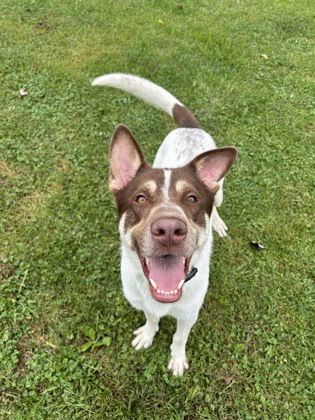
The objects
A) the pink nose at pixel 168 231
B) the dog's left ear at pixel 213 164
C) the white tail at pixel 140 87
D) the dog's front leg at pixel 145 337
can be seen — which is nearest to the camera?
the pink nose at pixel 168 231

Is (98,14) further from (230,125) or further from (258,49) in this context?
(230,125)

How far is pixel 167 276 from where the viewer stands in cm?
258

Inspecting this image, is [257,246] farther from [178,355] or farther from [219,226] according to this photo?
[178,355]

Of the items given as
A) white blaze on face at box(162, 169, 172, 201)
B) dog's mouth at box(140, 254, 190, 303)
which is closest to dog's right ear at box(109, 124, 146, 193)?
white blaze on face at box(162, 169, 172, 201)

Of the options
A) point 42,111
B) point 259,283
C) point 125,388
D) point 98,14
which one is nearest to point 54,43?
point 98,14

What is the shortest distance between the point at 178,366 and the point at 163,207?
5.95 ft

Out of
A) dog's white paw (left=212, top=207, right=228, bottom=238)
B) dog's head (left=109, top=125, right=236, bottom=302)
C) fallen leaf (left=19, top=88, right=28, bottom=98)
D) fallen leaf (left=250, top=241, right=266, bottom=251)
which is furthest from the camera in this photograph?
fallen leaf (left=19, top=88, right=28, bottom=98)

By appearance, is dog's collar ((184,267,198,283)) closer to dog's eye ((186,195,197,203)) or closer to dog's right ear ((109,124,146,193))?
dog's eye ((186,195,197,203))

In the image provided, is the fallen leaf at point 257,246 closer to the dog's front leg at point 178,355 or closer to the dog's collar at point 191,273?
the dog's front leg at point 178,355

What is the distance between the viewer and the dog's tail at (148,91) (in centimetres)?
415

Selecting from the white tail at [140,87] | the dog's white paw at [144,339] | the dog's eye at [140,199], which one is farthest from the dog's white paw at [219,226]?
the dog's eye at [140,199]

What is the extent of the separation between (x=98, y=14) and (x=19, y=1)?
5.61 feet

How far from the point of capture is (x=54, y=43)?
7016 mm

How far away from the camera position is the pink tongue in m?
2.57
